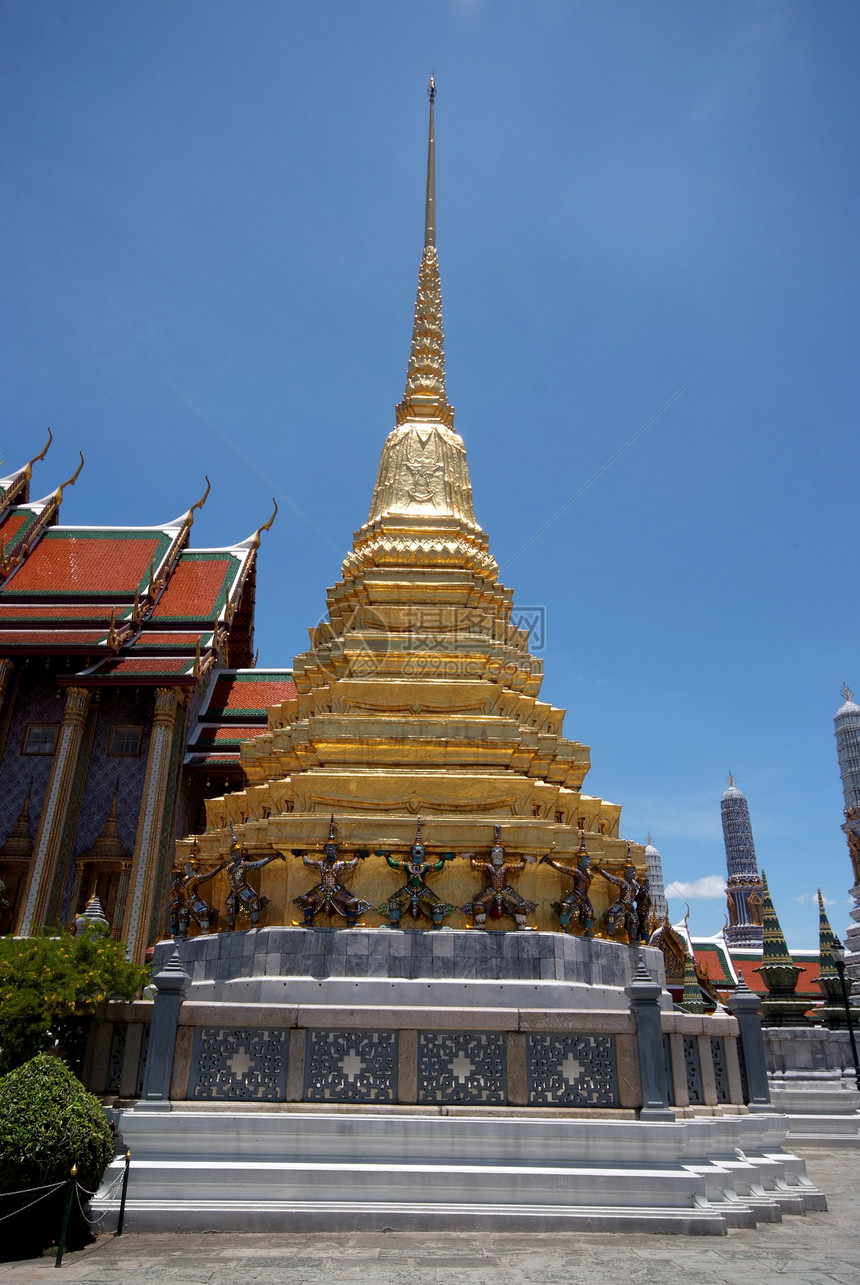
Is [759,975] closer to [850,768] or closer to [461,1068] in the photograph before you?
[850,768]

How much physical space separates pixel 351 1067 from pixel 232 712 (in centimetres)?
1721

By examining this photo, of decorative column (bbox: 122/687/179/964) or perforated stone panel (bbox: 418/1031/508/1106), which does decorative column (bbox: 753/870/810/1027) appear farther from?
decorative column (bbox: 122/687/179/964)

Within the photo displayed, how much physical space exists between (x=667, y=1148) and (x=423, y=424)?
14.3m

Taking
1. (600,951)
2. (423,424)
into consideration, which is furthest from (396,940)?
(423,424)

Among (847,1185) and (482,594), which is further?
(482,594)

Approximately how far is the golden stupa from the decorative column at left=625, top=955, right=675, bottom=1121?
3.30 meters

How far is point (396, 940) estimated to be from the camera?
11.5 m

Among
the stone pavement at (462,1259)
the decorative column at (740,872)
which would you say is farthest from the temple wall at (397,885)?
the decorative column at (740,872)

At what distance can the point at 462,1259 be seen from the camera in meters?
6.82

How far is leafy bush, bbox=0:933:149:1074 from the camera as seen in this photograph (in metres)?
8.72

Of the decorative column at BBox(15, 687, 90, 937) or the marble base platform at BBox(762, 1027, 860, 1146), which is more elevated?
the decorative column at BBox(15, 687, 90, 937)

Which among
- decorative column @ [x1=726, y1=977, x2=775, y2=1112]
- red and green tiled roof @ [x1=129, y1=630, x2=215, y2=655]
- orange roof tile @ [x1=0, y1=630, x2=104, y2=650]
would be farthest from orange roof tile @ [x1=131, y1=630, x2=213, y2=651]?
decorative column @ [x1=726, y1=977, x2=775, y2=1112]

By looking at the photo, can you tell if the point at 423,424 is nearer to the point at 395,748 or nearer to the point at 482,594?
the point at 482,594

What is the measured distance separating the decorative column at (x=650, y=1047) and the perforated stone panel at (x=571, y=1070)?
279mm
